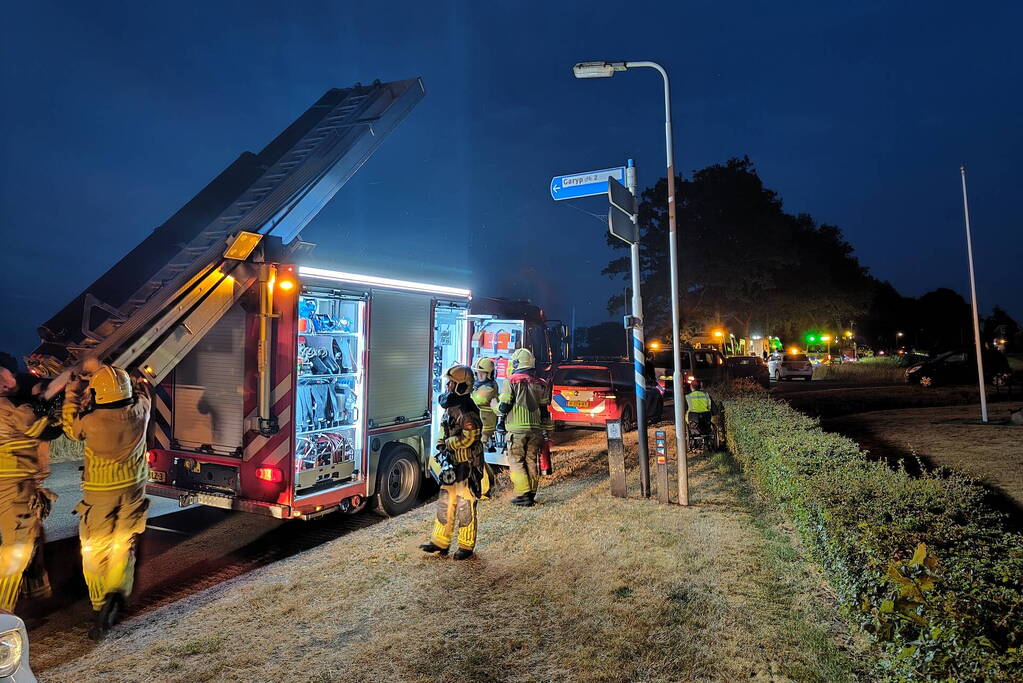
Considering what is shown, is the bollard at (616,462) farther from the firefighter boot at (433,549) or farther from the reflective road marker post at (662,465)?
the firefighter boot at (433,549)

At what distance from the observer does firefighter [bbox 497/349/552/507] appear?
7.67 meters

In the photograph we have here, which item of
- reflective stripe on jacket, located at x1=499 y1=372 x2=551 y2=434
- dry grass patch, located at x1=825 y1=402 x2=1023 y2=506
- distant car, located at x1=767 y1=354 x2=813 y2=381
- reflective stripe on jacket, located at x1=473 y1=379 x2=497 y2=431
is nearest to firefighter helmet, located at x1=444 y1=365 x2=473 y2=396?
reflective stripe on jacket, located at x1=473 y1=379 x2=497 y2=431

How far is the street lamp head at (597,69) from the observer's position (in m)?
7.92

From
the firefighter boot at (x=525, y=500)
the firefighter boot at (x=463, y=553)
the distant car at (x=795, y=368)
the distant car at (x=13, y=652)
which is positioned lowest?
the firefighter boot at (x=463, y=553)

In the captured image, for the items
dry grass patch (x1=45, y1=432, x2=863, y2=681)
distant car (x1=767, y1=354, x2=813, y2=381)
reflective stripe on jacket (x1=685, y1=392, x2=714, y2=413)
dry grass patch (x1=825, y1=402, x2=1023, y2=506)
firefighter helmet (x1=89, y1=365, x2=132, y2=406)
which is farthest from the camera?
distant car (x1=767, y1=354, x2=813, y2=381)

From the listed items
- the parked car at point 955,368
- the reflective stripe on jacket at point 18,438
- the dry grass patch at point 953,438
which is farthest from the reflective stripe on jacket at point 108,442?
the parked car at point 955,368

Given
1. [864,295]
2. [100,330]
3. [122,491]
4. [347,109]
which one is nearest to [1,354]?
[100,330]

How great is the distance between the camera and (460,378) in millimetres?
5793

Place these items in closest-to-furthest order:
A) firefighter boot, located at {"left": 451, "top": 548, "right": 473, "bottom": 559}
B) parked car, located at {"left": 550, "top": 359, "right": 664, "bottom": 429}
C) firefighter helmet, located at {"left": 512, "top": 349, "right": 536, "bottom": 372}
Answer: firefighter boot, located at {"left": 451, "top": 548, "right": 473, "bottom": 559}, firefighter helmet, located at {"left": 512, "top": 349, "right": 536, "bottom": 372}, parked car, located at {"left": 550, "top": 359, "right": 664, "bottom": 429}

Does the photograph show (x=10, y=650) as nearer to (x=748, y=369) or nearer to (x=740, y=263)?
(x=748, y=369)

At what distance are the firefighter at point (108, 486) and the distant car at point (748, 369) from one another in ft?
73.5

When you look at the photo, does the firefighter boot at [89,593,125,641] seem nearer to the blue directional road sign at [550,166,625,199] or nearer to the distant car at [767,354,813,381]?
the blue directional road sign at [550,166,625,199]

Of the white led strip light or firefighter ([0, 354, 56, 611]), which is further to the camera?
the white led strip light

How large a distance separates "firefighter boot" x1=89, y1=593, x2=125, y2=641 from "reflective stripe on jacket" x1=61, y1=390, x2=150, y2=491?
0.78 metres
